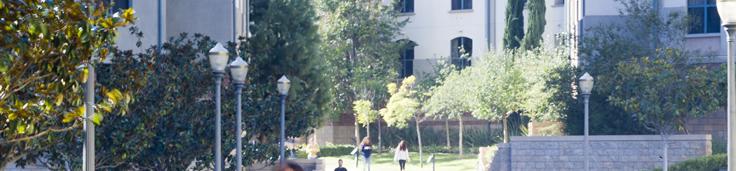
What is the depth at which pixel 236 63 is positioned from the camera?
2544 centimetres

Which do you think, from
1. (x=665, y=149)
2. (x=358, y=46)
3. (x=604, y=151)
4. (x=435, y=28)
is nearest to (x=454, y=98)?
(x=358, y=46)

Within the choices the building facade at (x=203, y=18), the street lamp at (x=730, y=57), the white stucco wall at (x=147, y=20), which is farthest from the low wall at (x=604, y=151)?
the street lamp at (x=730, y=57)

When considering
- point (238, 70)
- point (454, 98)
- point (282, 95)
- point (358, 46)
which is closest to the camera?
point (238, 70)

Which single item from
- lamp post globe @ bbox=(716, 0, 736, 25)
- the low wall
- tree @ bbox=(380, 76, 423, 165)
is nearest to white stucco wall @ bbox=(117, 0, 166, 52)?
the low wall

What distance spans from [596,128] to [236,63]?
18599mm

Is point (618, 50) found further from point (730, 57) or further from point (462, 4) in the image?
point (462, 4)

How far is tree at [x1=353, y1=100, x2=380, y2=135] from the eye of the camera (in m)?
59.8

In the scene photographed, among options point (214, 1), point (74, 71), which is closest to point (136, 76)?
point (74, 71)

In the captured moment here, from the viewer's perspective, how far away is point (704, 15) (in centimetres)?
→ 4203

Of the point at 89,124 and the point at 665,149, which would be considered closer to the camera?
the point at 89,124

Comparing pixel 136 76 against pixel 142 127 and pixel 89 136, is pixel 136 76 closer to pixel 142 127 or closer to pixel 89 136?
pixel 89 136

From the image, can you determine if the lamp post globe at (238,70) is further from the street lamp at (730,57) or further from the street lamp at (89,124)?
the street lamp at (730,57)

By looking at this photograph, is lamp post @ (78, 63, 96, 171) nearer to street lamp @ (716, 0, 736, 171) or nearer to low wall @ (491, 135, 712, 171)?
street lamp @ (716, 0, 736, 171)

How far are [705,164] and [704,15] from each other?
6650 mm
